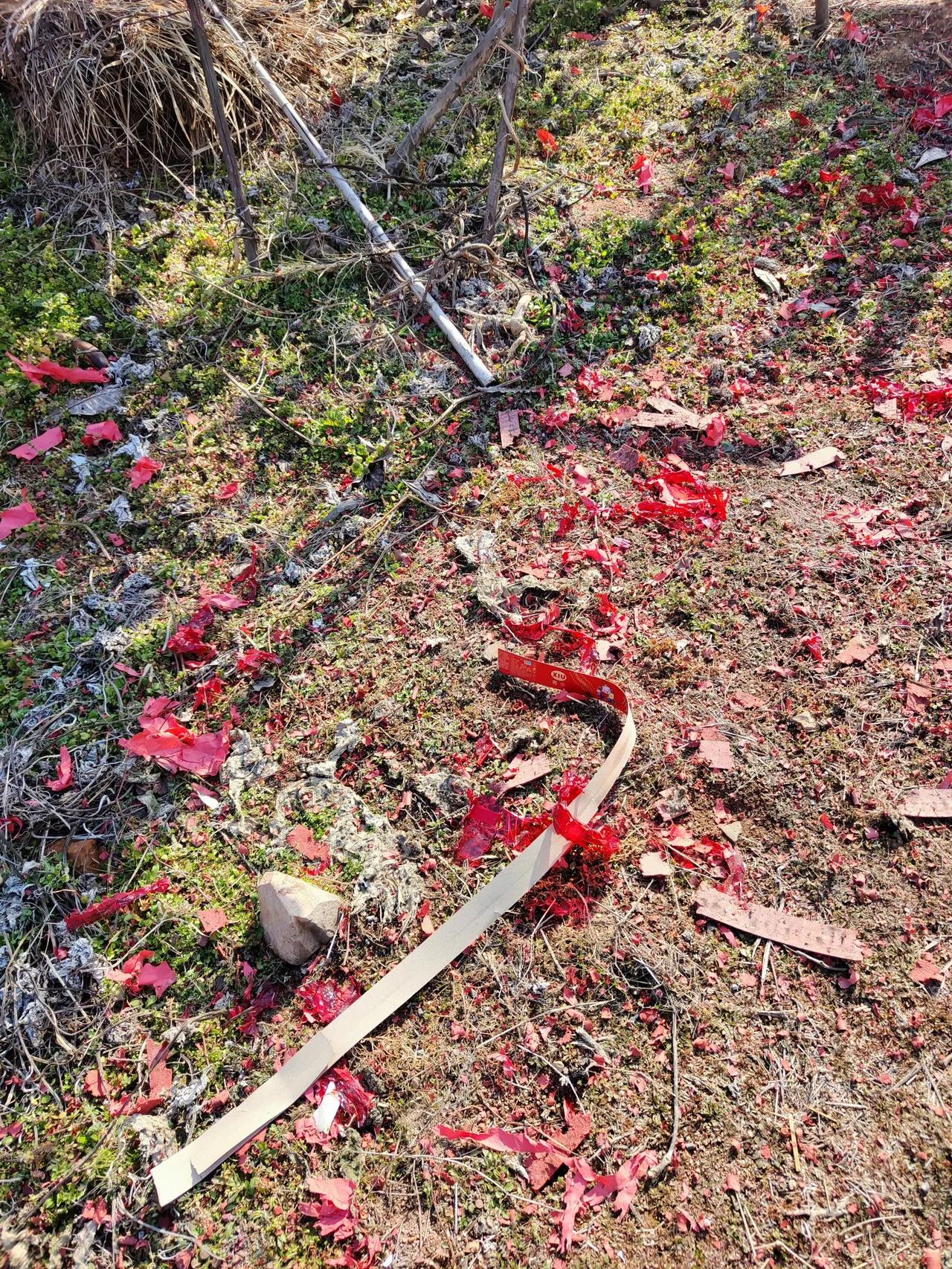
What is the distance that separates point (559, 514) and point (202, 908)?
6.90 feet

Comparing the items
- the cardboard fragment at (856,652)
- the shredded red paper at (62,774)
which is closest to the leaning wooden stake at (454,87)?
the cardboard fragment at (856,652)

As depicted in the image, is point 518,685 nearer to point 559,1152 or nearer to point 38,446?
point 559,1152

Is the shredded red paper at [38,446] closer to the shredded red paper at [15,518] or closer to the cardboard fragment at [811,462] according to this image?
the shredded red paper at [15,518]

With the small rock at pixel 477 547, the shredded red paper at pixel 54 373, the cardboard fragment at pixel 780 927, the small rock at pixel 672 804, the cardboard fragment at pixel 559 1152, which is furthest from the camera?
the shredded red paper at pixel 54 373

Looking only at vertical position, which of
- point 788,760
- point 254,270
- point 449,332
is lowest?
point 788,760

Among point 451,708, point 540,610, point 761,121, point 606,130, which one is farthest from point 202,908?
point 761,121

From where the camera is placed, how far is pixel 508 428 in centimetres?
379

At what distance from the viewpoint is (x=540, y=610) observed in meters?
3.27

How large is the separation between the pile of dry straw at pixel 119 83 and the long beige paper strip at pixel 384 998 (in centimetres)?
426

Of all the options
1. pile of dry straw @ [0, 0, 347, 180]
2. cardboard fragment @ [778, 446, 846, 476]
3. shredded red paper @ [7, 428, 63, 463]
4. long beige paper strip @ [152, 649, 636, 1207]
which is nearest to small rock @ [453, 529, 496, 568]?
long beige paper strip @ [152, 649, 636, 1207]

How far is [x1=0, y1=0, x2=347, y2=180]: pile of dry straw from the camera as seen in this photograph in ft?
14.6

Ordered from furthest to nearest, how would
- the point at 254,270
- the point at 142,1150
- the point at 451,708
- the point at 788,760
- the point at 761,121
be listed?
the point at 761,121 < the point at 254,270 < the point at 451,708 < the point at 788,760 < the point at 142,1150

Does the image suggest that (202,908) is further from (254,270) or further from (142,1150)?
(254,270)

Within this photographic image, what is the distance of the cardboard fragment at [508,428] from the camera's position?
12.3 feet
